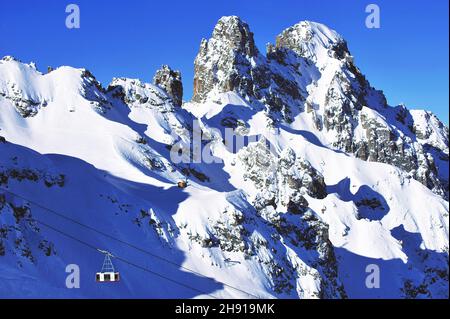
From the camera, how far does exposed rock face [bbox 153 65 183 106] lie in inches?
5669

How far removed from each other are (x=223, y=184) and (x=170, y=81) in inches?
1540

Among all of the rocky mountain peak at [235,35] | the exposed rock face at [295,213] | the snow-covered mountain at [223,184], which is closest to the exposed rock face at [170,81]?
the snow-covered mountain at [223,184]

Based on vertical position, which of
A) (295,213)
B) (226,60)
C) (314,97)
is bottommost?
(295,213)

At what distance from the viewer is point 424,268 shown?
12469cm

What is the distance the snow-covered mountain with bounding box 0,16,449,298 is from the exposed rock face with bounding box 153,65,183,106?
395mm

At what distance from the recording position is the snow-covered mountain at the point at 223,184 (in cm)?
6431

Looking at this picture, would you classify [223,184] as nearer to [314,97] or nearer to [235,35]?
[235,35]

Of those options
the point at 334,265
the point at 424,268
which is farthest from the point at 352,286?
the point at 424,268

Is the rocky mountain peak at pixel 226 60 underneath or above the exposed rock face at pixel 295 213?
above

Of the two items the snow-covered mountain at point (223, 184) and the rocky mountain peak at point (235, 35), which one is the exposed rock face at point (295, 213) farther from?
the rocky mountain peak at point (235, 35)

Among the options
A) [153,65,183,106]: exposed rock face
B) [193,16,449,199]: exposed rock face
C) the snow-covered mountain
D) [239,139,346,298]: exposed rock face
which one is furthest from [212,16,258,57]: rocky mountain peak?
[239,139,346,298]: exposed rock face

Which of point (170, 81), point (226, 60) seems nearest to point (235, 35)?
point (226, 60)

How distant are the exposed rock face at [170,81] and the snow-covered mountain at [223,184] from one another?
40cm

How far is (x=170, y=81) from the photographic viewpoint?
144 metres
